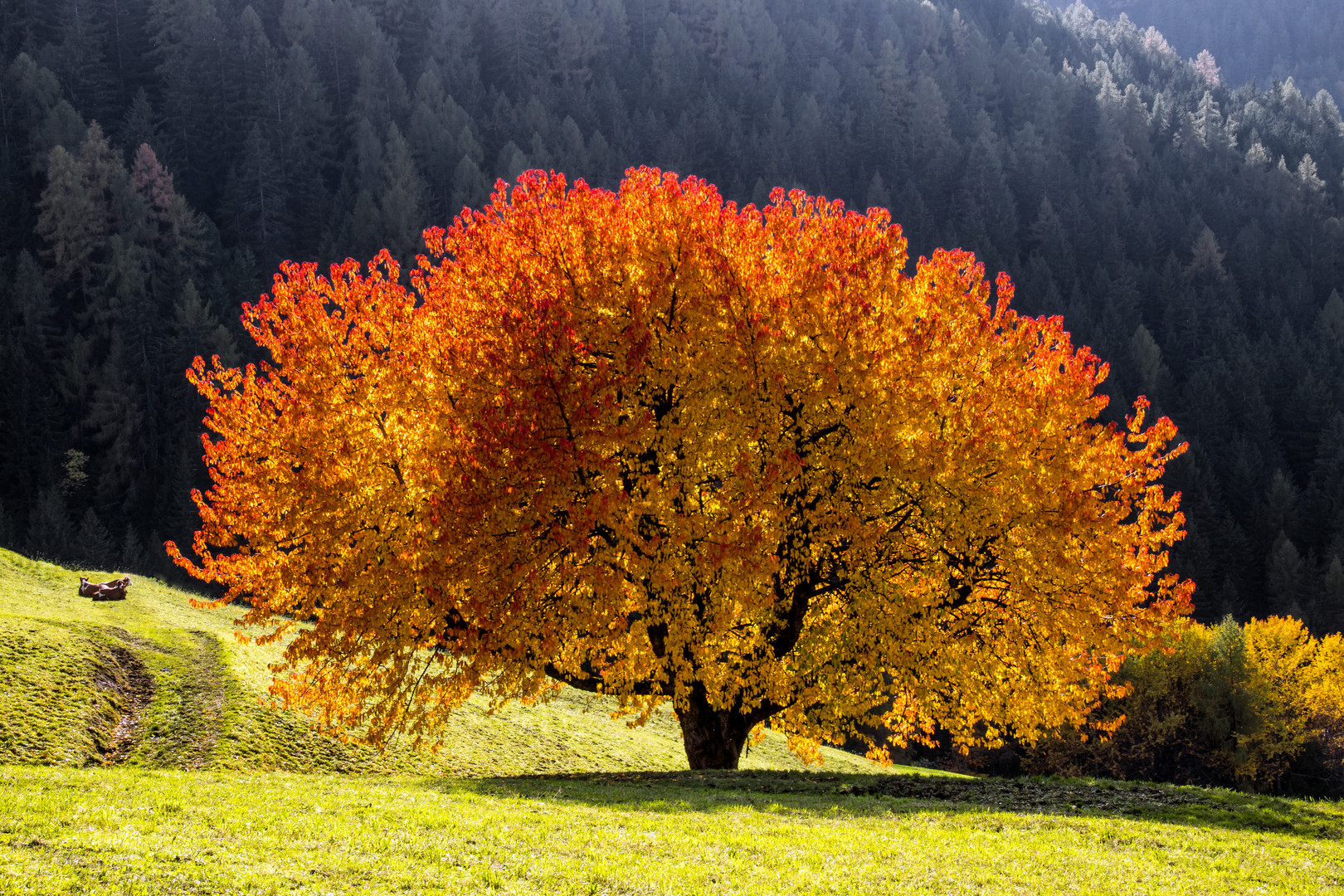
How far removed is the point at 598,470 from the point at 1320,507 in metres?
133

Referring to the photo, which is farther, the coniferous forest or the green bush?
the coniferous forest

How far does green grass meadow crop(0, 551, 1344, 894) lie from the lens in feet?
34.6

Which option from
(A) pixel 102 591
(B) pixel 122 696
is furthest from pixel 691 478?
(A) pixel 102 591

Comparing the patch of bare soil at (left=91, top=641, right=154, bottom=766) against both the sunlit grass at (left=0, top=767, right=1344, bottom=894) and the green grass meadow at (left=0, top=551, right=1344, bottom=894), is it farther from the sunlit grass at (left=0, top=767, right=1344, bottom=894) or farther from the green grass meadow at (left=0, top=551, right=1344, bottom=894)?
the sunlit grass at (left=0, top=767, right=1344, bottom=894)

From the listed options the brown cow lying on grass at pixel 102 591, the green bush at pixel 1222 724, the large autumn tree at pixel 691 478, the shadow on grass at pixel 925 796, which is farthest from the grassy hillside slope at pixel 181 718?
the green bush at pixel 1222 724

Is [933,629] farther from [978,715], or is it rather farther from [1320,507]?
[1320,507]

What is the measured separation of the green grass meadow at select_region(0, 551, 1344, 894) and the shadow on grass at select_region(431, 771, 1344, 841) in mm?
77

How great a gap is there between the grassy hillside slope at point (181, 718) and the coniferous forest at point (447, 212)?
66.1 meters

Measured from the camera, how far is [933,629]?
18547 millimetres

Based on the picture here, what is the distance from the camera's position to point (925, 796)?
18.0m

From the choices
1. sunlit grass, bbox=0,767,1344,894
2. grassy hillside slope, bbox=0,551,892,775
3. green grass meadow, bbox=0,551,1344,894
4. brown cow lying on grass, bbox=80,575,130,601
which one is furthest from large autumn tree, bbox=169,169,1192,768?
brown cow lying on grass, bbox=80,575,130,601

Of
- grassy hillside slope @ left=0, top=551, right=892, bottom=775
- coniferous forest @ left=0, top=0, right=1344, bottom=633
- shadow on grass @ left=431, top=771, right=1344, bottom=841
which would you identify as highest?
coniferous forest @ left=0, top=0, right=1344, bottom=633

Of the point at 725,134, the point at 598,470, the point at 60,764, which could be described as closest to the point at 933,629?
the point at 598,470

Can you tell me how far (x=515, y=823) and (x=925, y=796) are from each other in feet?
28.0
